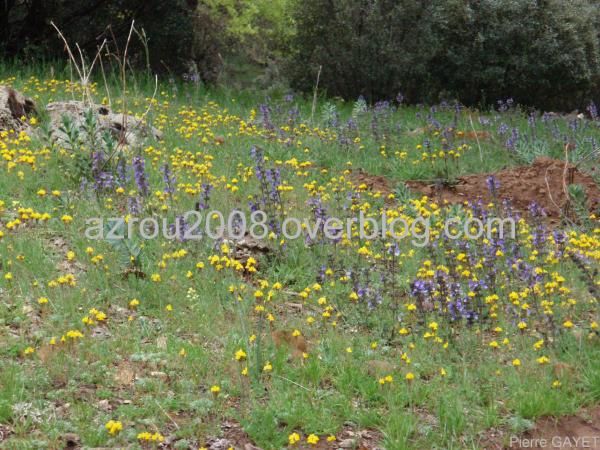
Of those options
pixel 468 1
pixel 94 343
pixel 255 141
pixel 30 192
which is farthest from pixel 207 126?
pixel 468 1

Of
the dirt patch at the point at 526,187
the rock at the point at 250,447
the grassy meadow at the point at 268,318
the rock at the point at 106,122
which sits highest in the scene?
the rock at the point at 106,122

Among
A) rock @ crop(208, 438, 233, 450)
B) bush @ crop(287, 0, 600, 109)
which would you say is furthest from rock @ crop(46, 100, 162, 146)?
bush @ crop(287, 0, 600, 109)

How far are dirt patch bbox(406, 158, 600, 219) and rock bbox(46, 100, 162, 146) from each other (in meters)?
2.85

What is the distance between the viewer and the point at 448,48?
14414 mm

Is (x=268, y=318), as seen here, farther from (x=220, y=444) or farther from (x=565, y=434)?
(x=565, y=434)

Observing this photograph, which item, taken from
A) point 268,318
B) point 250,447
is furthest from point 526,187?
point 250,447

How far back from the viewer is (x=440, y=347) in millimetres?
4953

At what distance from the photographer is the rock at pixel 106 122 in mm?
8133

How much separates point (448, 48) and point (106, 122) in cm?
796

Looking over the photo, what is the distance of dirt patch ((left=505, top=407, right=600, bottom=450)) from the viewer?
4.11 metres

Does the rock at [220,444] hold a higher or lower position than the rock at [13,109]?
lower

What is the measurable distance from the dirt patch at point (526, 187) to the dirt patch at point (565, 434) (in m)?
3.67

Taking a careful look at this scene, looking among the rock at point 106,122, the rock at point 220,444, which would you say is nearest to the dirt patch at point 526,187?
the rock at point 106,122

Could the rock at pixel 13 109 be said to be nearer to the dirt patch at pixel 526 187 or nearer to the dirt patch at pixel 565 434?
the dirt patch at pixel 526 187
